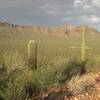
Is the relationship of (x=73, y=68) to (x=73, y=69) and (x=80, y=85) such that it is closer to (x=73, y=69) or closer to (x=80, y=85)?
(x=73, y=69)

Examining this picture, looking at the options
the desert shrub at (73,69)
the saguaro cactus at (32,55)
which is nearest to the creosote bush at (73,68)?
the desert shrub at (73,69)

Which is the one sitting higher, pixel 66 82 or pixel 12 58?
pixel 12 58

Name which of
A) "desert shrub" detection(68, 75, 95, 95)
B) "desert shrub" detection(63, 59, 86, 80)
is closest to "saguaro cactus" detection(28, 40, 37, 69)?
"desert shrub" detection(63, 59, 86, 80)

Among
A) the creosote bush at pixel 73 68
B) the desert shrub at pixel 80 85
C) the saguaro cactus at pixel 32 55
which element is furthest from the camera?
the creosote bush at pixel 73 68

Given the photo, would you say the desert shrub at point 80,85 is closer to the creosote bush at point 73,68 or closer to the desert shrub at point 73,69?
the creosote bush at point 73,68

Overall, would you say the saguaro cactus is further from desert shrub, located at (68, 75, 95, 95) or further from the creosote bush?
desert shrub, located at (68, 75, 95, 95)

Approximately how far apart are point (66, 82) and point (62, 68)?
2047 mm

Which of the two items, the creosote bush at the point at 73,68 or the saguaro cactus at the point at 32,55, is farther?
the creosote bush at the point at 73,68

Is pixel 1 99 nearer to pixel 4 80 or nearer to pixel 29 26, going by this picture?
pixel 4 80

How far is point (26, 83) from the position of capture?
40.3 ft

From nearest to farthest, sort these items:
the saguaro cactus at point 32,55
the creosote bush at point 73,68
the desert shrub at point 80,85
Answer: the desert shrub at point 80,85, the saguaro cactus at point 32,55, the creosote bush at point 73,68

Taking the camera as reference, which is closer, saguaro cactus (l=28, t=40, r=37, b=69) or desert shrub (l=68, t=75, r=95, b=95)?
desert shrub (l=68, t=75, r=95, b=95)

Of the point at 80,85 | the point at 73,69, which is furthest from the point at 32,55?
the point at 80,85

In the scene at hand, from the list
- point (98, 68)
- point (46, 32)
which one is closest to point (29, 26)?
point (46, 32)
